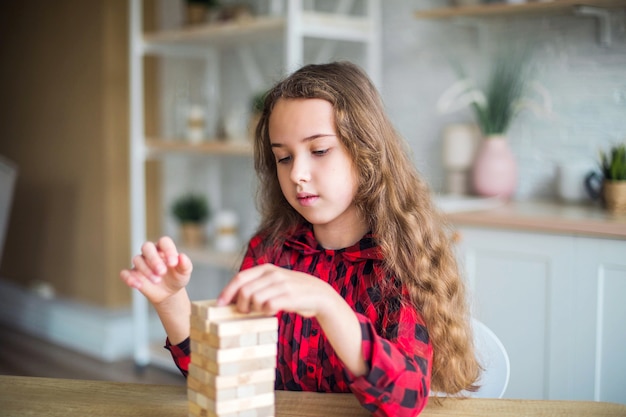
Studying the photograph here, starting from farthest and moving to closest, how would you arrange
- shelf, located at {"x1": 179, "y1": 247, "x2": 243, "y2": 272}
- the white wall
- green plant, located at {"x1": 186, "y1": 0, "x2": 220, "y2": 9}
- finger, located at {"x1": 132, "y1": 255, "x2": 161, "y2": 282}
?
1. green plant, located at {"x1": 186, "y1": 0, "x2": 220, "y2": 9}
2. shelf, located at {"x1": 179, "y1": 247, "x2": 243, "y2": 272}
3. the white wall
4. finger, located at {"x1": 132, "y1": 255, "x2": 161, "y2": 282}

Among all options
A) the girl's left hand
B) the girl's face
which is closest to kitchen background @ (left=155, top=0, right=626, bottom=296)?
the girl's face

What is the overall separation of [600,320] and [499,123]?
81 cm

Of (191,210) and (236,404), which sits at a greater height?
(236,404)

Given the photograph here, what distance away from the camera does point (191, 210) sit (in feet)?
11.6

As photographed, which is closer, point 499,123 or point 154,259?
point 154,259

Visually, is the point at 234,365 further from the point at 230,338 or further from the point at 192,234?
A: the point at 192,234

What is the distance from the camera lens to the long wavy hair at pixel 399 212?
1188 millimetres

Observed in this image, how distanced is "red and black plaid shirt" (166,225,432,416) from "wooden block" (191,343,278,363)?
0.46ft

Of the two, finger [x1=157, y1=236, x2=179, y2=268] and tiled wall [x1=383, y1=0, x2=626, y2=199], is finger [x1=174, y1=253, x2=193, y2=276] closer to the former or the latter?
finger [x1=157, y1=236, x2=179, y2=268]

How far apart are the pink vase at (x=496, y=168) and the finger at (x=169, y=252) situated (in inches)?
67.3

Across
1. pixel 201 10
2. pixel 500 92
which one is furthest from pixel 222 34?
pixel 500 92

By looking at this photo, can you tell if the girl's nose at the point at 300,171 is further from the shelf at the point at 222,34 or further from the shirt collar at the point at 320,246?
the shelf at the point at 222,34

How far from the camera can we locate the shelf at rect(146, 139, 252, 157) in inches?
120

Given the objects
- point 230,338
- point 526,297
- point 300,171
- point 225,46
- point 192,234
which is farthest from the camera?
point 225,46
